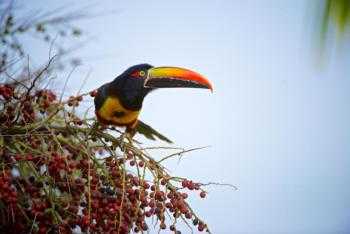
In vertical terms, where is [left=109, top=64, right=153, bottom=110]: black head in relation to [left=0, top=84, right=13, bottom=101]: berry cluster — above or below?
below

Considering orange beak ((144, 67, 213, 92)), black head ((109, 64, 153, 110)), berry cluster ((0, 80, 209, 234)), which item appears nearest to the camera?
berry cluster ((0, 80, 209, 234))

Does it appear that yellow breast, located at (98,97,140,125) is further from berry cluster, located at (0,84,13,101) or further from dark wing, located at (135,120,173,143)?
berry cluster, located at (0,84,13,101)

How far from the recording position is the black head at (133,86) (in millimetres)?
4023

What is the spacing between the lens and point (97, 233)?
2.31 m

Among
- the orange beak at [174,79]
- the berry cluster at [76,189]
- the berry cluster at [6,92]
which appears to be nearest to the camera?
the berry cluster at [76,189]

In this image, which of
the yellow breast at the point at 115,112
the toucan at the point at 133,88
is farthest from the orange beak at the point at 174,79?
the yellow breast at the point at 115,112

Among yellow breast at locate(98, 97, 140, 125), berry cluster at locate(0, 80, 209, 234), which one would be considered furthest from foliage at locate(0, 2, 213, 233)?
yellow breast at locate(98, 97, 140, 125)

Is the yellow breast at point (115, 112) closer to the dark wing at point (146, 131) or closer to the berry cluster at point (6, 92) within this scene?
the dark wing at point (146, 131)

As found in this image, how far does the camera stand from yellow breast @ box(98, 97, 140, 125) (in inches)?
152

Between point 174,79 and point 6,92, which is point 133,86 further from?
point 6,92

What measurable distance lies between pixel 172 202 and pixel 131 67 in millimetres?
2061

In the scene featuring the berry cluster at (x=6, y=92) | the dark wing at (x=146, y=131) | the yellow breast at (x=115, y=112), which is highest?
the berry cluster at (x=6, y=92)

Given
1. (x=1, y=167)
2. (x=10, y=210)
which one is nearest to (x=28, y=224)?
(x=10, y=210)

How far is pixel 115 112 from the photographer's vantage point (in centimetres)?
393
